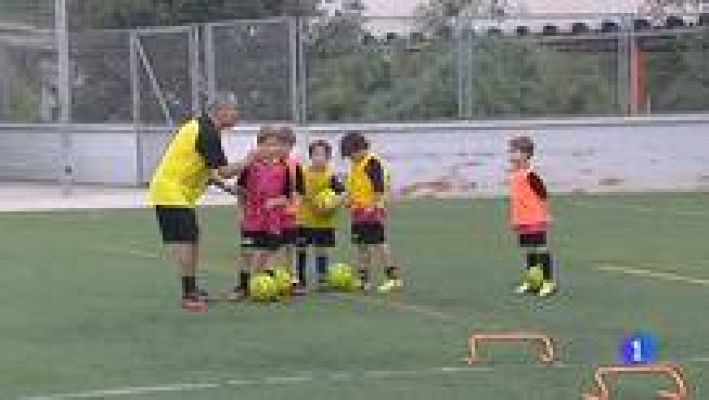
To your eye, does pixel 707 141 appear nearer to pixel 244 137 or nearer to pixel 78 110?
pixel 244 137

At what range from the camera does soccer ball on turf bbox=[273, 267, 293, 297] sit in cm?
1549

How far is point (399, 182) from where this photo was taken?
31.2 metres

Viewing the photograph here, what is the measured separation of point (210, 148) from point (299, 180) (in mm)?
1363

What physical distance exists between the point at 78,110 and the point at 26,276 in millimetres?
19301

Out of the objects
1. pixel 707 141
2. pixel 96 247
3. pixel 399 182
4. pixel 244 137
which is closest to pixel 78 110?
pixel 244 137

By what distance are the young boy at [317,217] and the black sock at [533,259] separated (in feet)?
5.95

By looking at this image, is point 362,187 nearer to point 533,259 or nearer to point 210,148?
point 533,259

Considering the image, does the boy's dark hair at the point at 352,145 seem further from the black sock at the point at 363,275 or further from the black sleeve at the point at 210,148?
the black sleeve at the point at 210,148

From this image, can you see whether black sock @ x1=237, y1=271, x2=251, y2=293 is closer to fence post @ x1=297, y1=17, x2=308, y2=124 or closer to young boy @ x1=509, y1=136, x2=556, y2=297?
young boy @ x1=509, y1=136, x2=556, y2=297

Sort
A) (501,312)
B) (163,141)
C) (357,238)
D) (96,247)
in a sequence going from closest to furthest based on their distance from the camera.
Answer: (501,312) < (357,238) < (96,247) < (163,141)

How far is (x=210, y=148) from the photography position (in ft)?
49.4

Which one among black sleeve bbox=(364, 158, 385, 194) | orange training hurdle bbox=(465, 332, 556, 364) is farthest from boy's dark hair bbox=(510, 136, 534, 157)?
orange training hurdle bbox=(465, 332, 556, 364)

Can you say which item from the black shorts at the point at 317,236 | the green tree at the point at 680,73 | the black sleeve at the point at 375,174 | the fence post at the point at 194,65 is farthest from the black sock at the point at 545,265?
the fence post at the point at 194,65

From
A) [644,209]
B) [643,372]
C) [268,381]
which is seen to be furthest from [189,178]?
[644,209]
